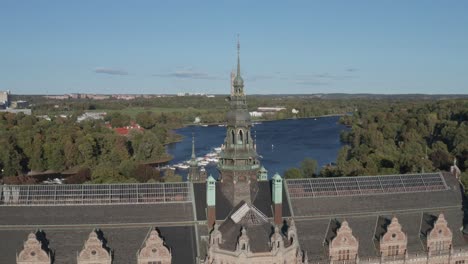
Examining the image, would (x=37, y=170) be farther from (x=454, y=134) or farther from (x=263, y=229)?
(x=454, y=134)

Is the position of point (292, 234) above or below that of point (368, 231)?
above

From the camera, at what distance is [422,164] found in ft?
323

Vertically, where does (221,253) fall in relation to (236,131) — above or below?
below

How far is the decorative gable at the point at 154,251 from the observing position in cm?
4094

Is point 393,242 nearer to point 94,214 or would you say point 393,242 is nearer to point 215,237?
point 215,237

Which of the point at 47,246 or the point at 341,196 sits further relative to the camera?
the point at 341,196

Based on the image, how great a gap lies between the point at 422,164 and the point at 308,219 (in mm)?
60346

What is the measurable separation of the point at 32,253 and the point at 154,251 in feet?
32.8

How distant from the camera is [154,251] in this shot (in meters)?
41.1

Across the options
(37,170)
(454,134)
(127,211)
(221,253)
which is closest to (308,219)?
(221,253)

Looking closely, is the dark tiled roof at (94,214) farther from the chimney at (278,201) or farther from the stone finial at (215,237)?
the chimney at (278,201)

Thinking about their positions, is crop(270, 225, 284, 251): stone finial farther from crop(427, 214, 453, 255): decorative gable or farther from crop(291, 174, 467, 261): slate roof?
crop(427, 214, 453, 255): decorative gable

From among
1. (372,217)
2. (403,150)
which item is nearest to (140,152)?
(403,150)

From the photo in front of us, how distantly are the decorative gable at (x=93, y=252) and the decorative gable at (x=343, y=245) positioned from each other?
20480mm
